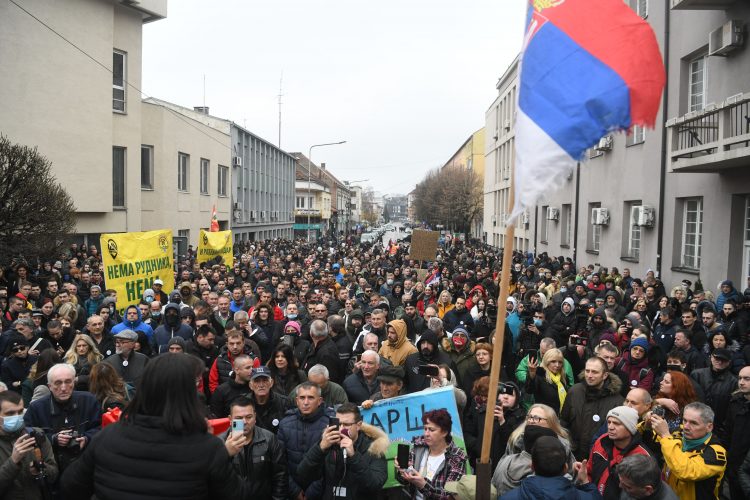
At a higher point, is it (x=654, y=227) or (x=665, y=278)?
(x=654, y=227)

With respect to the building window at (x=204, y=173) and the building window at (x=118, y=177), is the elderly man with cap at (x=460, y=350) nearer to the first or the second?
the building window at (x=118, y=177)

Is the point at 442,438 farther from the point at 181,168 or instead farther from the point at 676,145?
the point at 181,168

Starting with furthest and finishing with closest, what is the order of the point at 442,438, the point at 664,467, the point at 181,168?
the point at 181,168 < the point at 664,467 < the point at 442,438

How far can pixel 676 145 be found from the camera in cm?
1514

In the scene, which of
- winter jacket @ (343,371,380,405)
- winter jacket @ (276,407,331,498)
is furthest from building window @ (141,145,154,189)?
winter jacket @ (276,407,331,498)

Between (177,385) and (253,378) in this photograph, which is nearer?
(177,385)

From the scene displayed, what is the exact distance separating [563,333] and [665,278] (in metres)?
9.45

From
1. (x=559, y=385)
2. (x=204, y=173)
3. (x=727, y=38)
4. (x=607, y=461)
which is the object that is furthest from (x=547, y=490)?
(x=204, y=173)

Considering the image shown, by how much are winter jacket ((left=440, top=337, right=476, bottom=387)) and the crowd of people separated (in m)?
0.02

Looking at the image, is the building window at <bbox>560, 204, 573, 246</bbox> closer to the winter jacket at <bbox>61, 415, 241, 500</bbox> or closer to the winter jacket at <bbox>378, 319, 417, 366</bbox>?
the winter jacket at <bbox>378, 319, 417, 366</bbox>

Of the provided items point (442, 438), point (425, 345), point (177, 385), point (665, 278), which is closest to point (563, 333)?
point (425, 345)

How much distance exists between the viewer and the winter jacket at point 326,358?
803 centimetres

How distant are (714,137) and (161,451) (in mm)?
14571

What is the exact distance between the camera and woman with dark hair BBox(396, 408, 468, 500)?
4.48 m
